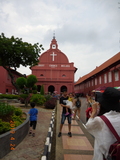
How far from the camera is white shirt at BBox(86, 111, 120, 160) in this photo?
1.48 m

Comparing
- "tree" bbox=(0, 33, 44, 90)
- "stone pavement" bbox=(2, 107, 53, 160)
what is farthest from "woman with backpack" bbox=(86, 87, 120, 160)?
"tree" bbox=(0, 33, 44, 90)

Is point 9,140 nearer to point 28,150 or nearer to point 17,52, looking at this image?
point 28,150

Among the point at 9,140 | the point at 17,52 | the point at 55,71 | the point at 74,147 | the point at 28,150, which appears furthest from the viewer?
Answer: the point at 55,71

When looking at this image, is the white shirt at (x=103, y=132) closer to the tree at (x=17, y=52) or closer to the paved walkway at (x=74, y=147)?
the paved walkway at (x=74, y=147)

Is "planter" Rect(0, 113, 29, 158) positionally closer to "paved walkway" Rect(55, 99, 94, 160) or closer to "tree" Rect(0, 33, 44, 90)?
"paved walkway" Rect(55, 99, 94, 160)

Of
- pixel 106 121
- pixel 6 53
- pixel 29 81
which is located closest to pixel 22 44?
→ pixel 6 53

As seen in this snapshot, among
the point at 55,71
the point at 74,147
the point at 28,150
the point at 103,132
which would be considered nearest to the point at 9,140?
the point at 28,150

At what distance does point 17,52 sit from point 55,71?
51.9 feet

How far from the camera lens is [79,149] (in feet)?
12.8

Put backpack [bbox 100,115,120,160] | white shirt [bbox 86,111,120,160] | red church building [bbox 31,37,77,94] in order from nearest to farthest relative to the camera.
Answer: backpack [bbox 100,115,120,160]
white shirt [bbox 86,111,120,160]
red church building [bbox 31,37,77,94]

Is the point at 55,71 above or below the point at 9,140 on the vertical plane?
A: above

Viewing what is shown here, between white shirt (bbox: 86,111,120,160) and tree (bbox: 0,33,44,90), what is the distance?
59.8 feet

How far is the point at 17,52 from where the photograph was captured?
60.2 ft

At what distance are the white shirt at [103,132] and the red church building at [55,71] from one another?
30.9 metres
